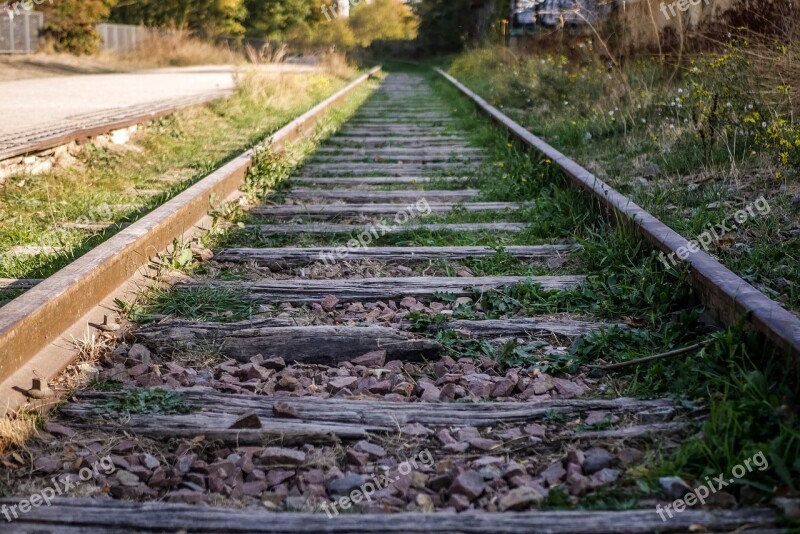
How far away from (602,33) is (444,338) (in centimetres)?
840

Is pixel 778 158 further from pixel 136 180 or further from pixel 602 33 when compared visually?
pixel 602 33

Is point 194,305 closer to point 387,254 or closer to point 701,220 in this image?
point 387,254

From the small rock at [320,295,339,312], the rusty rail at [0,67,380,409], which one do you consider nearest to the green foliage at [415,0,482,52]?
the rusty rail at [0,67,380,409]

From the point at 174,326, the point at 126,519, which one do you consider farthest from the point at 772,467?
the point at 174,326

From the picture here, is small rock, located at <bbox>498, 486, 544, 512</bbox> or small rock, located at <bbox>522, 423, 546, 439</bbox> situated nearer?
small rock, located at <bbox>498, 486, 544, 512</bbox>

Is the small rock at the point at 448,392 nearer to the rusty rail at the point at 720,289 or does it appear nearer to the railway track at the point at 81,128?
the rusty rail at the point at 720,289

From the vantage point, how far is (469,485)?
1928 millimetres

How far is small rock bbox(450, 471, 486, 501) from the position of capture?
1907mm

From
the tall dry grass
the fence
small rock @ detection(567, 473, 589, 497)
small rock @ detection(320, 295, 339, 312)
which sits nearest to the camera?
small rock @ detection(567, 473, 589, 497)

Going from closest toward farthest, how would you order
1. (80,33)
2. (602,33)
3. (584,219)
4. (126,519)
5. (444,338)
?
(126,519) < (444,338) < (584,219) < (602,33) < (80,33)

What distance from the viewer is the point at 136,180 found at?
5906 millimetres

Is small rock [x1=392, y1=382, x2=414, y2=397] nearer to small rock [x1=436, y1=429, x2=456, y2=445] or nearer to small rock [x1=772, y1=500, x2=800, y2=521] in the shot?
small rock [x1=436, y1=429, x2=456, y2=445]

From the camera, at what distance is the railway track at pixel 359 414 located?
1.78 meters

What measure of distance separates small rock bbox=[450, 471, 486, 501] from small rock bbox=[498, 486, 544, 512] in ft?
0.23
